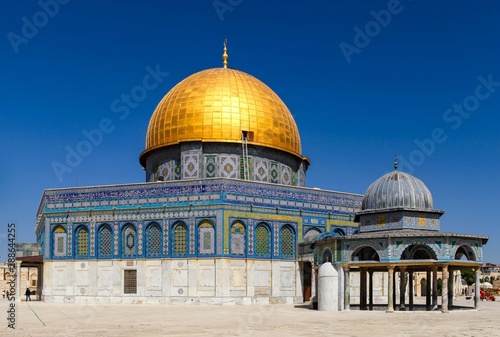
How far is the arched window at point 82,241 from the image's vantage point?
36.1m

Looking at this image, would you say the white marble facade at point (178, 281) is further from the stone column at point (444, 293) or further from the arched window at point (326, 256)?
the stone column at point (444, 293)

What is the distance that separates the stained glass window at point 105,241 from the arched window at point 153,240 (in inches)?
81.5

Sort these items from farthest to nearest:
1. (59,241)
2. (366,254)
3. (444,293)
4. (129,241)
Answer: (59,241) < (129,241) < (366,254) < (444,293)

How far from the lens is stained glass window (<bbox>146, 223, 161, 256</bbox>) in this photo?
3494 centimetres

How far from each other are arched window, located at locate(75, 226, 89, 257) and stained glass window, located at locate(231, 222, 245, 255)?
7744 mm

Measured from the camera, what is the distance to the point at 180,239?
34.6 m

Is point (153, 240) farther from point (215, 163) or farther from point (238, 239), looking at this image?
point (215, 163)

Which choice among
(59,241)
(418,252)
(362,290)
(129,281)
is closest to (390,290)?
(362,290)

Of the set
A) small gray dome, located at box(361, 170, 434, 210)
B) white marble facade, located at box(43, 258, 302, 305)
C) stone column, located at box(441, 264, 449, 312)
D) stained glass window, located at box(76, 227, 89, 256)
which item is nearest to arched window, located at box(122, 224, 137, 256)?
white marble facade, located at box(43, 258, 302, 305)

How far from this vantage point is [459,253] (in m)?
28.9

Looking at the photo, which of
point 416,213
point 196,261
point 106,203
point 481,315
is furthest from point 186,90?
point 481,315

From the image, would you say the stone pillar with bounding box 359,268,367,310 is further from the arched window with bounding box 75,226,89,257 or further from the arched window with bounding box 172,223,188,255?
the arched window with bounding box 75,226,89,257

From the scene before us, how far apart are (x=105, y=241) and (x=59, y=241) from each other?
260cm

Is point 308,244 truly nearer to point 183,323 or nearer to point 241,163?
point 241,163
